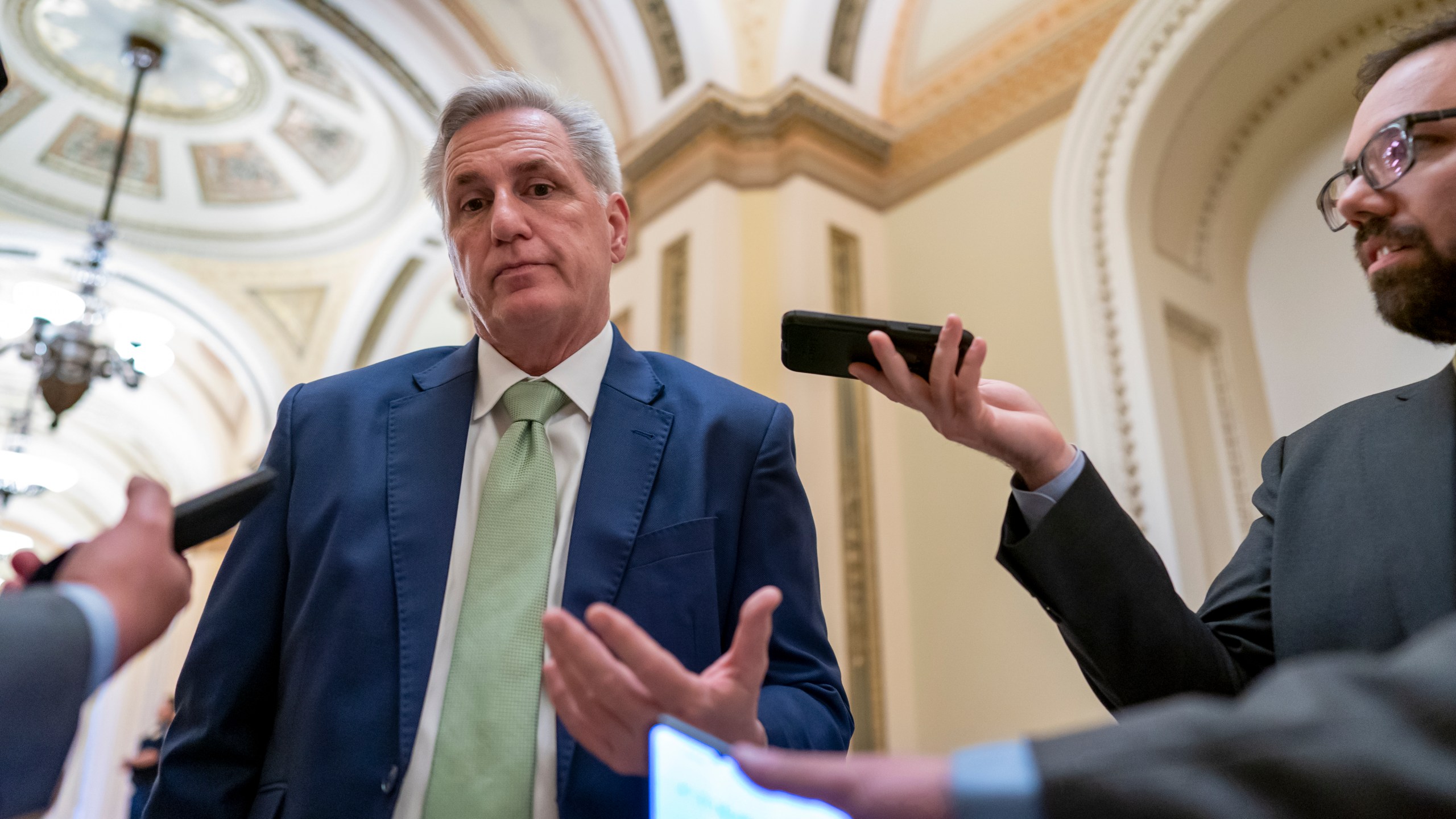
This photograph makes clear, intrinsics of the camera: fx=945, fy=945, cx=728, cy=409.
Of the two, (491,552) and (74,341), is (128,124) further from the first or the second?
(491,552)

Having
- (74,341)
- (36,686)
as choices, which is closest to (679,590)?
(36,686)

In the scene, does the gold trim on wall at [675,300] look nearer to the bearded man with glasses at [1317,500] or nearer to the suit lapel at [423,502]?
the suit lapel at [423,502]

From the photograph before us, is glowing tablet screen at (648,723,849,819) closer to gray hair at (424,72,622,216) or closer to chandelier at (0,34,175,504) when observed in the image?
gray hair at (424,72,622,216)

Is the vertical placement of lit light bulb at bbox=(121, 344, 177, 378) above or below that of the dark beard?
above

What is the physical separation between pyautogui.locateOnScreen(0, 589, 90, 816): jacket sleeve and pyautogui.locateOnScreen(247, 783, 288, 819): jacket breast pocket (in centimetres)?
40

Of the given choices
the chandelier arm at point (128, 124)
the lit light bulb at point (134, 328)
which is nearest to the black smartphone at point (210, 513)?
the lit light bulb at point (134, 328)

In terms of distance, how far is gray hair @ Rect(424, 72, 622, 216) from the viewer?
1500 mm

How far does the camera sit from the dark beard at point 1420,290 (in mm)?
1081

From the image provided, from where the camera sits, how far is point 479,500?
Answer: 1252 millimetres

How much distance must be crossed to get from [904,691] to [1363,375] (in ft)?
6.52

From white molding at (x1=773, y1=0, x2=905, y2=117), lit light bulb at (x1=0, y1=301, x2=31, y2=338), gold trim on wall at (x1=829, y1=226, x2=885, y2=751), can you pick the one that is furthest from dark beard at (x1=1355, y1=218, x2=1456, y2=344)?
lit light bulb at (x1=0, y1=301, x2=31, y2=338)

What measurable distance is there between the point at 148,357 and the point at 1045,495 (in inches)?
250

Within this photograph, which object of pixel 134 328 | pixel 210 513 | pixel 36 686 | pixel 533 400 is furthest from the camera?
pixel 134 328

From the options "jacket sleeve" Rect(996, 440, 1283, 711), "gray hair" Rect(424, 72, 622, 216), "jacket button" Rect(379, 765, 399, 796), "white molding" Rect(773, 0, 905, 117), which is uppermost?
"white molding" Rect(773, 0, 905, 117)
